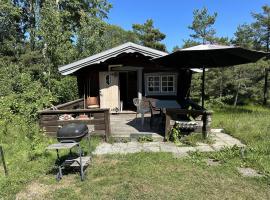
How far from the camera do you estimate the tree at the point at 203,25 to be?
20.0m

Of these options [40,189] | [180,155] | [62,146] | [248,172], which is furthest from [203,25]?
[40,189]

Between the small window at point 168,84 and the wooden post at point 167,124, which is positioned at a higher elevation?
the small window at point 168,84

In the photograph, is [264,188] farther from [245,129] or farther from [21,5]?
[21,5]

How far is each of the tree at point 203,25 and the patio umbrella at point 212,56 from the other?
561 inches

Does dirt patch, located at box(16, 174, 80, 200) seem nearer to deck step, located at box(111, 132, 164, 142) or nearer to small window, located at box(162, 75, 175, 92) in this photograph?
deck step, located at box(111, 132, 164, 142)

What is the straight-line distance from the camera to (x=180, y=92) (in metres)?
10.6

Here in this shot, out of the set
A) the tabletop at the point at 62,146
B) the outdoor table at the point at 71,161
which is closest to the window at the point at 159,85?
the outdoor table at the point at 71,161

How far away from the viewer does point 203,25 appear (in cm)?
2038

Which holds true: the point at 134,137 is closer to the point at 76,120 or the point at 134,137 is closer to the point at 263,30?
the point at 76,120

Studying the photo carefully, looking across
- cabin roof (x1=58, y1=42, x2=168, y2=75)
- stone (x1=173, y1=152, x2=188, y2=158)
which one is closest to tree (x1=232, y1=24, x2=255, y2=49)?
cabin roof (x1=58, y1=42, x2=168, y2=75)

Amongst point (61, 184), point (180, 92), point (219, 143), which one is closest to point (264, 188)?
point (219, 143)

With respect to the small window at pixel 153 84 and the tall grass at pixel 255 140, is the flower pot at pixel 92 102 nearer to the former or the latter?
the small window at pixel 153 84

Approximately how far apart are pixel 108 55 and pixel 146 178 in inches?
244

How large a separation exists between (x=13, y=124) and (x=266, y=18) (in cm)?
2059
